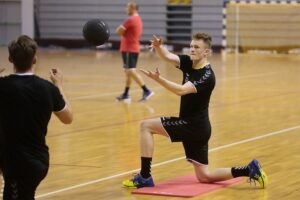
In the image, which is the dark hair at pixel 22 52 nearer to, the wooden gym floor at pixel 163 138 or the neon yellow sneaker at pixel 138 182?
the wooden gym floor at pixel 163 138

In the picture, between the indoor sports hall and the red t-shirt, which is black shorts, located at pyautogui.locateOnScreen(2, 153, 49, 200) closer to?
the indoor sports hall

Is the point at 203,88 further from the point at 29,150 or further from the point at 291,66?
the point at 291,66

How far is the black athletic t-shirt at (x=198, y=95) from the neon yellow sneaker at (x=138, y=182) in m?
0.72

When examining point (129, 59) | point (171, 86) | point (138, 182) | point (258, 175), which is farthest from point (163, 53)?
point (129, 59)

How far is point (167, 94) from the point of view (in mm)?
16625

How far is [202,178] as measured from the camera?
761 cm

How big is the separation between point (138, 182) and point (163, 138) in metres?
3.33

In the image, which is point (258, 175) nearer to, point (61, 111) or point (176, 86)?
point (176, 86)

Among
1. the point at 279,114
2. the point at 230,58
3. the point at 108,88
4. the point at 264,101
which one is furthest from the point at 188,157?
the point at 230,58

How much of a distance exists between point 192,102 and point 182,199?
1.02 meters

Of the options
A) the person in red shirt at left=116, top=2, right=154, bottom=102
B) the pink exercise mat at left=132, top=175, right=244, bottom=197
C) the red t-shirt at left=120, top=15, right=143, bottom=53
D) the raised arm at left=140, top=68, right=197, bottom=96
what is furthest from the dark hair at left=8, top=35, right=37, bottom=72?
the red t-shirt at left=120, top=15, right=143, bottom=53

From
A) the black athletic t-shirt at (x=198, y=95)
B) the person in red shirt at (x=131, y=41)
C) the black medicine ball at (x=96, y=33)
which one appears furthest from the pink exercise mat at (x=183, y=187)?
the person in red shirt at (x=131, y=41)

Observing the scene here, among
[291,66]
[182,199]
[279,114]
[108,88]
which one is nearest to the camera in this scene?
[182,199]

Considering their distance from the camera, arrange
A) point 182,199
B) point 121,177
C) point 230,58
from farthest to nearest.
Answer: point 230,58, point 121,177, point 182,199
